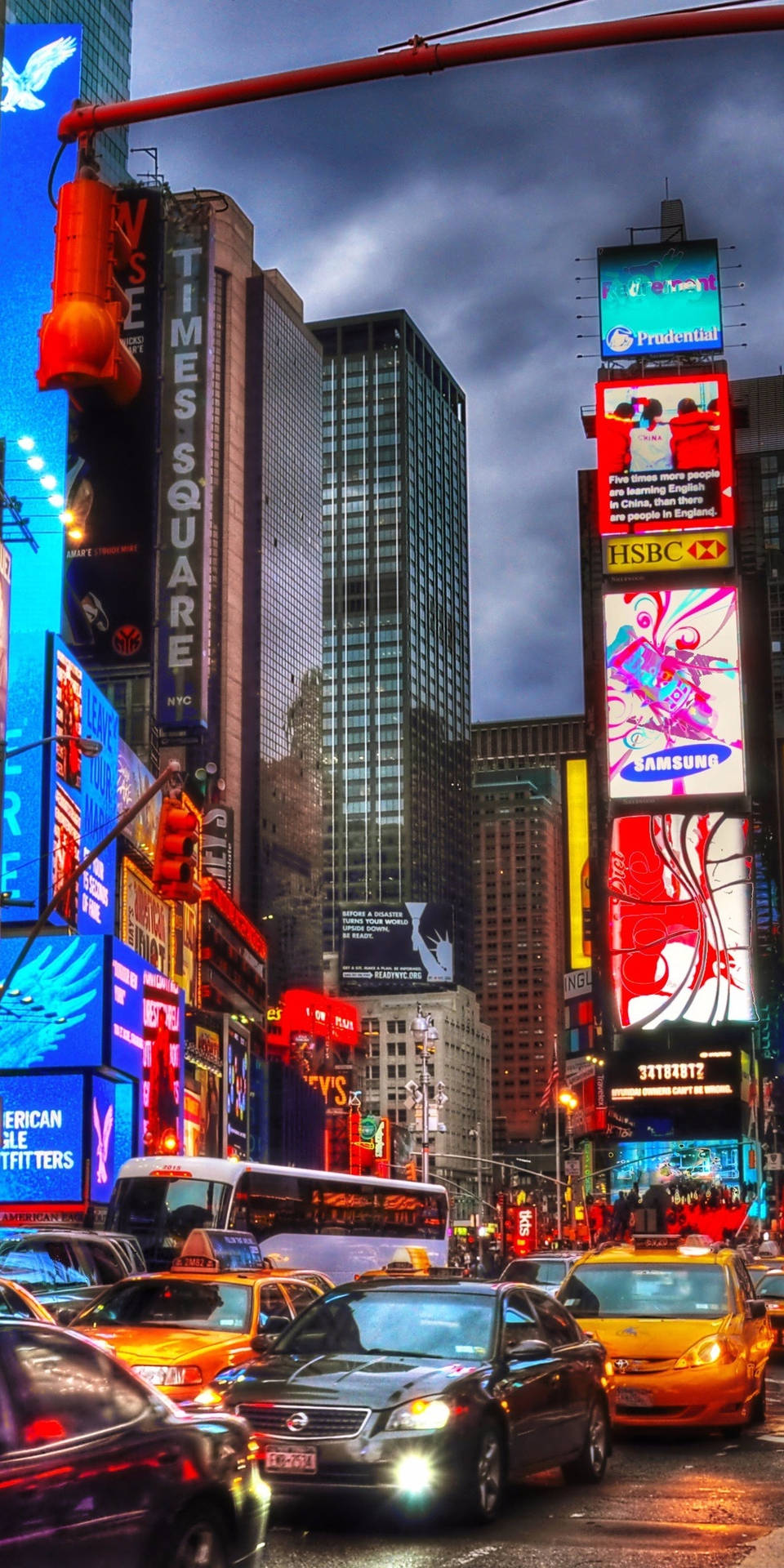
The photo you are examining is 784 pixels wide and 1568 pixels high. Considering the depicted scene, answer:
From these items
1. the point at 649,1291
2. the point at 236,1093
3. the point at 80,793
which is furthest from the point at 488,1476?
the point at 236,1093

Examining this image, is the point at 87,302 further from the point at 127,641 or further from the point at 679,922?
the point at 679,922

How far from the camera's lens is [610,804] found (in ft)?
333

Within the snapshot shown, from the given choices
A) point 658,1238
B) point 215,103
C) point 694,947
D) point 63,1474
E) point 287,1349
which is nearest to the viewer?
point 63,1474

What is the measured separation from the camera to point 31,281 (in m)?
58.2

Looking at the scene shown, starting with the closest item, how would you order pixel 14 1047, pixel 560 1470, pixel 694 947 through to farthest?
pixel 560 1470 < pixel 14 1047 < pixel 694 947

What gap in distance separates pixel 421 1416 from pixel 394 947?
17636 cm

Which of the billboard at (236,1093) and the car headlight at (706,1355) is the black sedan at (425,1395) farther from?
the billboard at (236,1093)

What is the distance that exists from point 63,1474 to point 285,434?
176m

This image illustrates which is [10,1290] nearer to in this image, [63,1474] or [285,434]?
[63,1474]

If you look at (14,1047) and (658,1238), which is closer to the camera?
(658,1238)

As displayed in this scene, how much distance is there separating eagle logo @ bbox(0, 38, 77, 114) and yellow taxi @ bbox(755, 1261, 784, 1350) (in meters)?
42.6

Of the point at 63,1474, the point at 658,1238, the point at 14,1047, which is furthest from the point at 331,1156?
the point at 63,1474

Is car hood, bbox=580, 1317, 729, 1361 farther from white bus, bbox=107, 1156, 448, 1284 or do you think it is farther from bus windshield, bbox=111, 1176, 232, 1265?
bus windshield, bbox=111, 1176, 232, 1265

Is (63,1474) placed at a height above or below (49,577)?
below
